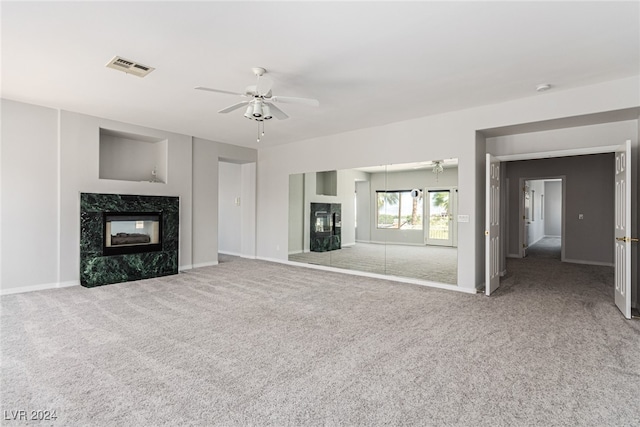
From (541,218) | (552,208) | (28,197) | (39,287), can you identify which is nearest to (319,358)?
(39,287)

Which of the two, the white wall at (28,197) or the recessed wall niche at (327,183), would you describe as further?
the recessed wall niche at (327,183)

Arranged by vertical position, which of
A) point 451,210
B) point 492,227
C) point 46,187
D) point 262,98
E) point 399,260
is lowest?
point 399,260

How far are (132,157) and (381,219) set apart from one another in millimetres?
4938

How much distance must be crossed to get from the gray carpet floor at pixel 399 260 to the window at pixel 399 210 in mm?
401

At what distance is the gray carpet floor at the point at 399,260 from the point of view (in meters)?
5.25

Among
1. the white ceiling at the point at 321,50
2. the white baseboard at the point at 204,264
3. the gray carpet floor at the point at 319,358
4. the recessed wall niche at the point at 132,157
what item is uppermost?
the white ceiling at the point at 321,50

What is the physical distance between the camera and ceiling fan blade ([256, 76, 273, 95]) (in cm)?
339

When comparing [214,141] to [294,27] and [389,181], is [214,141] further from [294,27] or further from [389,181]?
[294,27]

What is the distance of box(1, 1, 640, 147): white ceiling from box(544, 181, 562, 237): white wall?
12.7 m

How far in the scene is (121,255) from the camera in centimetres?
549

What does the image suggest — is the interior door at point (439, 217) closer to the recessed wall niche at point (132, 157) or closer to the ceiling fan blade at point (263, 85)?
the ceiling fan blade at point (263, 85)

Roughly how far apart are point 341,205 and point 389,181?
117 cm

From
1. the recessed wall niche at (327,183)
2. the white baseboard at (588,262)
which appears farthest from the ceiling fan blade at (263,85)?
the white baseboard at (588,262)

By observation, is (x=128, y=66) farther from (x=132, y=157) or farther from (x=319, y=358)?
(x=319, y=358)
